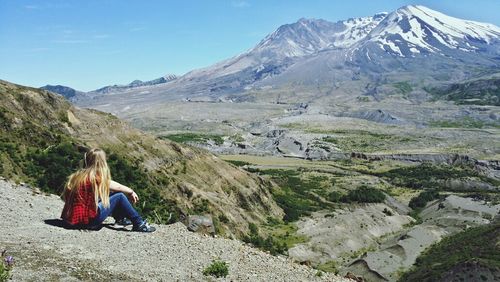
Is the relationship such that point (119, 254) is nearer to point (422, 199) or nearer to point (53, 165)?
point (53, 165)

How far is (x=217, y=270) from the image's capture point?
50.1 feet

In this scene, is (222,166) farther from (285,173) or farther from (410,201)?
(285,173)

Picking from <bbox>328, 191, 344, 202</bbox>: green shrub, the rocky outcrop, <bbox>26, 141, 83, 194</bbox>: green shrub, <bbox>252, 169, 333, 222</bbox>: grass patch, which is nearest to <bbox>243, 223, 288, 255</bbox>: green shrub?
<bbox>252, 169, 333, 222</bbox>: grass patch

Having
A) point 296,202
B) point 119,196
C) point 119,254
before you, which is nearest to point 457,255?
point 296,202

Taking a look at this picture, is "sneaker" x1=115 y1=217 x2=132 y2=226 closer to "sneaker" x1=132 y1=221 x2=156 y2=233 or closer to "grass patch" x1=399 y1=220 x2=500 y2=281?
"sneaker" x1=132 y1=221 x2=156 y2=233

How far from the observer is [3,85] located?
44.9m

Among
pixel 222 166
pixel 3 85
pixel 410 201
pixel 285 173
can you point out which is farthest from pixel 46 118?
pixel 285 173

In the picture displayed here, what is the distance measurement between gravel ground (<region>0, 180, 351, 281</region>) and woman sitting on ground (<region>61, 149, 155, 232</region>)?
0.53 metres

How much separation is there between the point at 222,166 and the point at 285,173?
234 ft

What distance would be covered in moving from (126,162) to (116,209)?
112ft

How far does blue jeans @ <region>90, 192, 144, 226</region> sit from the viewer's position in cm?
1591

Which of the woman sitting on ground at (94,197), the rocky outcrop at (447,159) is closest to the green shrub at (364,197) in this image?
the rocky outcrop at (447,159)

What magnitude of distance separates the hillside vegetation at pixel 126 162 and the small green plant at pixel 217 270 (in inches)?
454

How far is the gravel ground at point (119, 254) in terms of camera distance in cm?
1394
